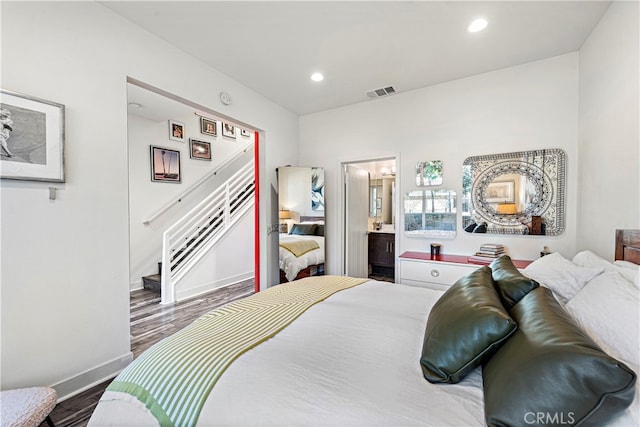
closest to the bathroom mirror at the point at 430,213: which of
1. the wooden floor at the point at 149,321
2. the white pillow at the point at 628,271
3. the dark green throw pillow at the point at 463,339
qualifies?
the white pillow at the point at 628,271

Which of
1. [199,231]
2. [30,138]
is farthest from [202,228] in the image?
[30,138]

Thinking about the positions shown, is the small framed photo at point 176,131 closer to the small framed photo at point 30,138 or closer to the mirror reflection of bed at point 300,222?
the mirror reflection of bed at point 300,222

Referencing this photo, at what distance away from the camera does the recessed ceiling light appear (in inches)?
83.8

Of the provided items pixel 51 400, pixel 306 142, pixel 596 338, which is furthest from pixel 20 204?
pixel 306 142

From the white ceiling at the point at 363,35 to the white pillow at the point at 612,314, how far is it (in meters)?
2.01

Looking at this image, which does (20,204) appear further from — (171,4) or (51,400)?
(171,4)

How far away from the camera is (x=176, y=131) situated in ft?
15.6

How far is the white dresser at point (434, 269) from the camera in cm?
271

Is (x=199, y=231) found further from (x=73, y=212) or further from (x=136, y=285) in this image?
(x=73, y=212)

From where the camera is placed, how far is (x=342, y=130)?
153 inches

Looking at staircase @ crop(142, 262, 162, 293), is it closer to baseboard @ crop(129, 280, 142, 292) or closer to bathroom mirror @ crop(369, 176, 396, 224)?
baseboard @ crop(129, 280, 142, 292)

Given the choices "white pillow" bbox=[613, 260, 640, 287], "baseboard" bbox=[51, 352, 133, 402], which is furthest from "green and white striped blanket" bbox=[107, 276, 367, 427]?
"white pillow" bbox=[613, 260, 640, 287]

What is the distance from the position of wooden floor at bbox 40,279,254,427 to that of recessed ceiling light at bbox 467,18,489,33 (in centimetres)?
387

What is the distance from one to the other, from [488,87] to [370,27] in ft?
5.19
